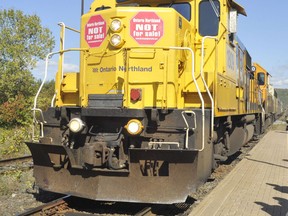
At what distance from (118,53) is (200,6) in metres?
2.08

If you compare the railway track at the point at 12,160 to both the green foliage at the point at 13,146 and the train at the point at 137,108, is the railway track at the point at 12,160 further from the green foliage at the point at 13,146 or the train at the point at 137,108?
the train at the point at 137,108

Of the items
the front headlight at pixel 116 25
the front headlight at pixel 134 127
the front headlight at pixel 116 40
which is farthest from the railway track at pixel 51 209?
the front headlight at pixel 116 25

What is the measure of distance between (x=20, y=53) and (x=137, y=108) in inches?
816

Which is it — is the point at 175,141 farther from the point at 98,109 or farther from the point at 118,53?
A: the point at 118,53

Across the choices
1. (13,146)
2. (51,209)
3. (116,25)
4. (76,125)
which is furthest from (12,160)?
(116,25)

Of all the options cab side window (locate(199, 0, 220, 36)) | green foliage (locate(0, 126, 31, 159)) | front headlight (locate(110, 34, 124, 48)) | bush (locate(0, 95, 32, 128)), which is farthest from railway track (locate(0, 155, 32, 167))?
bush (locate(0, 95, 32, 128))

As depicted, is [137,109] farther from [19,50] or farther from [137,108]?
[19,50]

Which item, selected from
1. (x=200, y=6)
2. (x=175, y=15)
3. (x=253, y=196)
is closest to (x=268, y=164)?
(x=253, y=196)

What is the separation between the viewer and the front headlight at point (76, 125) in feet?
18.5

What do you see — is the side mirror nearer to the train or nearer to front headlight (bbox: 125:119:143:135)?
the train

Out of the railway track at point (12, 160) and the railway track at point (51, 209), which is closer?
the railway track at point (51, 209)

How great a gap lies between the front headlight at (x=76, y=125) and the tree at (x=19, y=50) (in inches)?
773

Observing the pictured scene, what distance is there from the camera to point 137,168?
211 inches

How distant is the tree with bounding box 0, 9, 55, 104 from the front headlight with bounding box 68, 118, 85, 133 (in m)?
19.6
